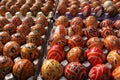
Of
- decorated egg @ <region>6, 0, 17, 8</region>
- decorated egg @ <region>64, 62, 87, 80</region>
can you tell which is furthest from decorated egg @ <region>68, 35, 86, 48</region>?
decorated egg @ <region>6, 0, 17, 8</region>

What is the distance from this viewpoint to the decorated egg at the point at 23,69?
227 cm

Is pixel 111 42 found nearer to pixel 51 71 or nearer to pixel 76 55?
pixel 76 55

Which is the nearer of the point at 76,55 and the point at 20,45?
the point at 76,55

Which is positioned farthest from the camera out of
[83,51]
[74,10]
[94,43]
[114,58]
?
[74,10]

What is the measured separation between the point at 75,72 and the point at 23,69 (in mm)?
466

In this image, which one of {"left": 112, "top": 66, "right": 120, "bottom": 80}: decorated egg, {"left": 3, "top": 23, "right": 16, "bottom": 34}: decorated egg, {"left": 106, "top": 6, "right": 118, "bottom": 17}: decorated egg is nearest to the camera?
{"left": 112, "top": 66, "right": 120, "bottom": 80}: decorated egg

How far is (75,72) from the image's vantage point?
2162 millimetres

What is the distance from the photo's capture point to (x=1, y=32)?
286 centimetres

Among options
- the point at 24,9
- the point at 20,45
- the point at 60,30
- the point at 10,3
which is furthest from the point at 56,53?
the point at 10,3

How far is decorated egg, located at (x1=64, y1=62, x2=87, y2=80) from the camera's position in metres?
2.16

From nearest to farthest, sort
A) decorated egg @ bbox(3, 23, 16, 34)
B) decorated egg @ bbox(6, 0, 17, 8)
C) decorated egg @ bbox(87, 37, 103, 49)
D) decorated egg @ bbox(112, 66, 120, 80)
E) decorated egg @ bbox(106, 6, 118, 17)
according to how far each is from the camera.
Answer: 1. decorated egg @ bbox(112, 66, 120, 80)
2. decorated egg @ bbox(87, 37, 103, 49)
3. decorated egg @ bbox(3, 23, 16, 34)
4. decorated egg @ bbox(106, 6, 118, 17)
5. decorated egg @ bbox(6, 0, 17, 8)

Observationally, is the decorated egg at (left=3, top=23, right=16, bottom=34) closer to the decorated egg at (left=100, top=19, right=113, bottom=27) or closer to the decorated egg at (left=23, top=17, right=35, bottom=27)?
the decorated egg at (left=23, top=17, right=35, bottom=27)

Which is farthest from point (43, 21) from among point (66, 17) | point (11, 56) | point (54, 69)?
point (54, 69)

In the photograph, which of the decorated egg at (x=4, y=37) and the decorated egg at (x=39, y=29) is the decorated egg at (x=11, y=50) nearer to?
the decorated egg at (x=4, y=37)
